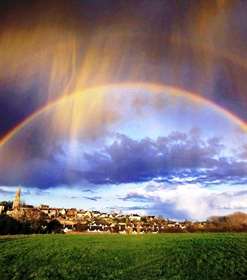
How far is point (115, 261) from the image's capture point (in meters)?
21.7

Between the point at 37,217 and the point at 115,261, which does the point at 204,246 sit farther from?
the point at 37,217

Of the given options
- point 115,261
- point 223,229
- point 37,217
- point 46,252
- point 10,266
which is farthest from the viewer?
point 37,217

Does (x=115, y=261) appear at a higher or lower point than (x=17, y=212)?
lower

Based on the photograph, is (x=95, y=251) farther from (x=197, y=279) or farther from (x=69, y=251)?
(x=197, y=279)

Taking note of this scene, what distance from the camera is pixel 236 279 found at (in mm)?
16797

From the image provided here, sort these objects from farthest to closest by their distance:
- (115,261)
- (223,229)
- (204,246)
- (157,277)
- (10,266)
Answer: (223,229) < (204,246) < (115,261) < (10,266) < (157,277)

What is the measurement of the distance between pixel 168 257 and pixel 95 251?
24.5 feet

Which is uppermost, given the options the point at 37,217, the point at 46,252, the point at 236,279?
the point at 37,217

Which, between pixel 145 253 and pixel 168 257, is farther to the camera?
pixel 145 253

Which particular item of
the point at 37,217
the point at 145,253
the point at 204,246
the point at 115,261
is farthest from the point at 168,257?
the point at 37,217

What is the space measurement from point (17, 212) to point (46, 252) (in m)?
52.1

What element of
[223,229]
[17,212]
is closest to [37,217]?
[17,212]

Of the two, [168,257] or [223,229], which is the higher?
[223,229]

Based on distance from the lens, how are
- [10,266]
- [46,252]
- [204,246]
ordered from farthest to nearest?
1. [204,246]
2. [46,252]
3. [10,266]
